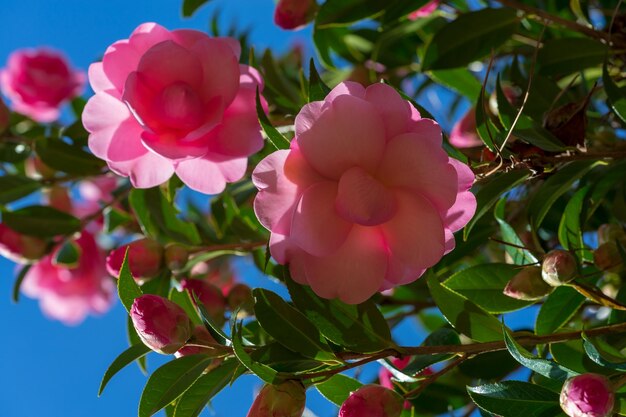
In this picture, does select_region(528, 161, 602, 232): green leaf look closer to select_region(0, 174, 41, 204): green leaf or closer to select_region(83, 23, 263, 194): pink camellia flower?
select_region(83, 23, 263, 194): pink camellia flower

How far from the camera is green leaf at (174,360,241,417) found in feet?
2.52

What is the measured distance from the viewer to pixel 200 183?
907mm

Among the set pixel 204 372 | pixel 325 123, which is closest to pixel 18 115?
pixel 204 372

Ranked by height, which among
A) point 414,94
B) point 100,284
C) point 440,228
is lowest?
point 100,284

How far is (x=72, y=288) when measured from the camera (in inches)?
68.3

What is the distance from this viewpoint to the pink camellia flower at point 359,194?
0.70m

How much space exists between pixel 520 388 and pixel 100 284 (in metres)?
1.21

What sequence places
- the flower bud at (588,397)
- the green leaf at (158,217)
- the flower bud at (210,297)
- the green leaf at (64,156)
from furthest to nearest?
the green leaf at (64,156) → the green leaf at (158,217) → the flower bud at (210,297) → the flower bud at (588,397)

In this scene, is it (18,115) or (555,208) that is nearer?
(555,208)

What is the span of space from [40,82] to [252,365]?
1.29m

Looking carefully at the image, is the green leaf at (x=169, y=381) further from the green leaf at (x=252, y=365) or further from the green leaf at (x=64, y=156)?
the green leaf at (x=64, y=156)

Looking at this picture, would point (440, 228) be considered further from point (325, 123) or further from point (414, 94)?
point (414, 94)

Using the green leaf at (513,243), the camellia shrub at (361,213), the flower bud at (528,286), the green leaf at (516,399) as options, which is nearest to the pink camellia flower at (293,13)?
the camellia shrub at (361,213)

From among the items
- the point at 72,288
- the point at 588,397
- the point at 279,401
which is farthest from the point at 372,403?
the point at 72,288
